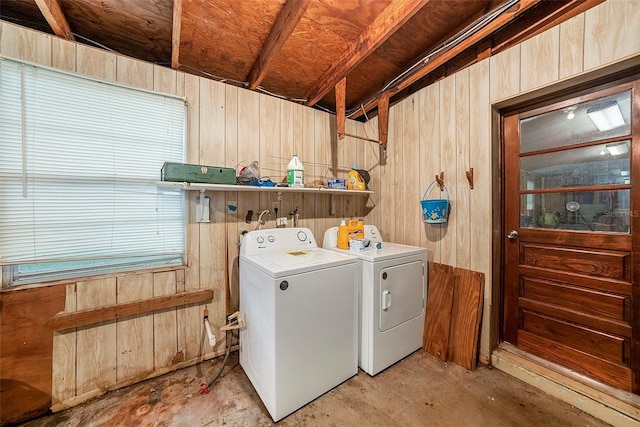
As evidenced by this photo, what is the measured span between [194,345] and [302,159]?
191 centimetres

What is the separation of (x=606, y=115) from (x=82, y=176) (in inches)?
132

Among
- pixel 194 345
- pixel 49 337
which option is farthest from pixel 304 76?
pixel 49 337

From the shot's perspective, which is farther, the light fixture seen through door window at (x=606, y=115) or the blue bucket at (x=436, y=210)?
the blue bucket at (x=436, y=210)

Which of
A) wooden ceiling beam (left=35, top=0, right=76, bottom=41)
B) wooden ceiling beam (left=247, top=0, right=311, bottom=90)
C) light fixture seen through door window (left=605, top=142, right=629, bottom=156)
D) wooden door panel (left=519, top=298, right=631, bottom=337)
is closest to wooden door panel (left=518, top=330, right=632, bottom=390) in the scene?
wooden door panel (left=519, top=298, right=631, bottom=337)

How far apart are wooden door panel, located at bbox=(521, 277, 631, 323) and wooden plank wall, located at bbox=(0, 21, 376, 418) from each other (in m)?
1.79

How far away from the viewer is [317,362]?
1550 mm

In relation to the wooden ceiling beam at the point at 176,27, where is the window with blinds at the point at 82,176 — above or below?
below

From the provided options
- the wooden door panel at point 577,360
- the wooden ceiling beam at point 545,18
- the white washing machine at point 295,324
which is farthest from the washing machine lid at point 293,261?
the wooden ceiling beam at point 545,18

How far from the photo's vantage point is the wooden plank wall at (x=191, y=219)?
1526mm

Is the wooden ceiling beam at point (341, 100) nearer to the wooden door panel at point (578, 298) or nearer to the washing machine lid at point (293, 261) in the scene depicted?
the washing machine lid at point (293, 261)

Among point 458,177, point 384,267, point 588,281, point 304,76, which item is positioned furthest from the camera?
point 304,76

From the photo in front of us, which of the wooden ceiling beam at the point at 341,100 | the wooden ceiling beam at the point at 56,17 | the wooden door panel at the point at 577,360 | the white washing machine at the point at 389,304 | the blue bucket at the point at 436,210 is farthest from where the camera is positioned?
the wooden ceiling beam at the point at 341,100

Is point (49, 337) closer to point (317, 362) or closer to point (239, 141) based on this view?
point (317, 362)

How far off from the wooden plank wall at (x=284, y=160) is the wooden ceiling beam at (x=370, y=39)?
40cm
